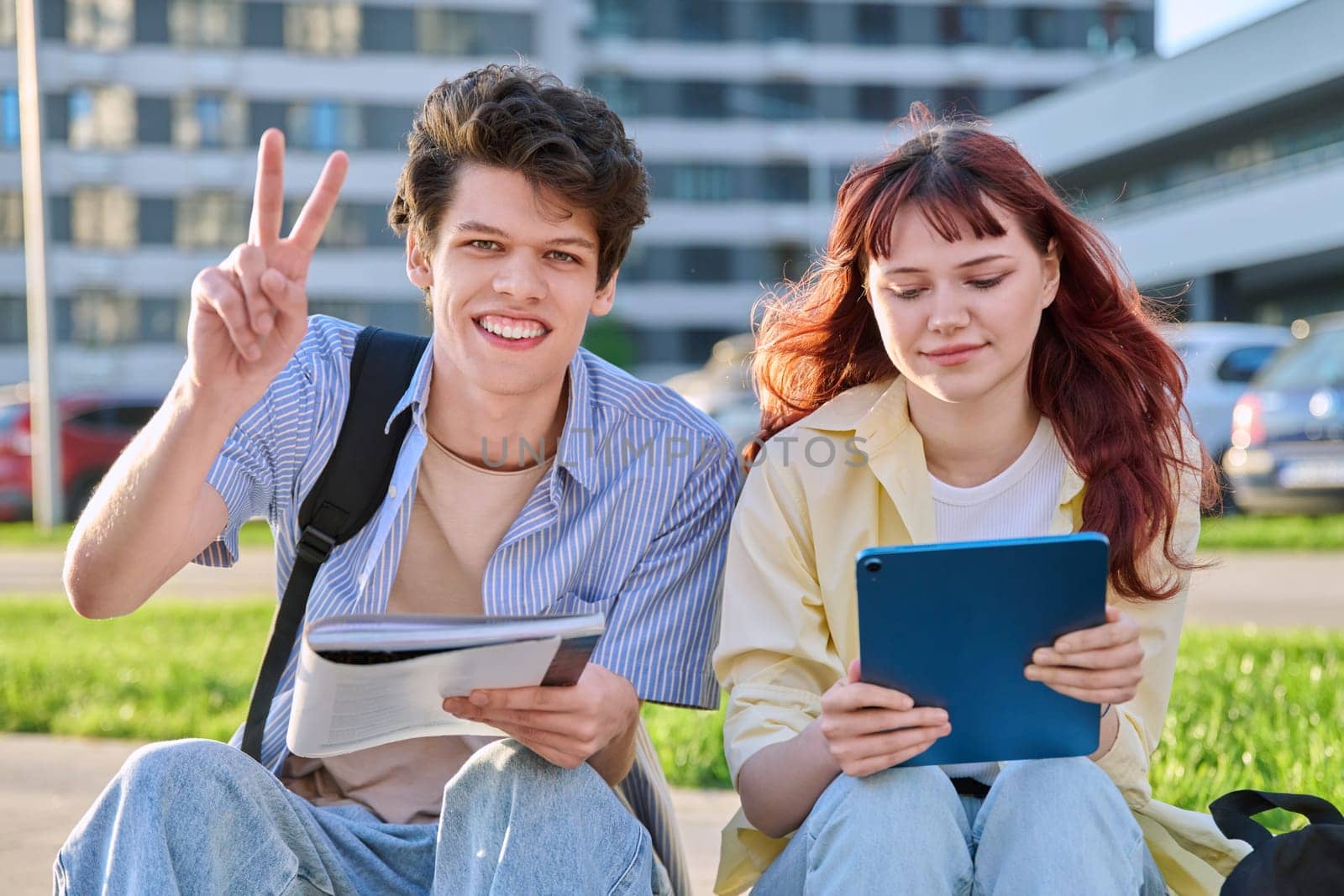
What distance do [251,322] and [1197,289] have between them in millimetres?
32005

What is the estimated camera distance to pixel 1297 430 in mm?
10195

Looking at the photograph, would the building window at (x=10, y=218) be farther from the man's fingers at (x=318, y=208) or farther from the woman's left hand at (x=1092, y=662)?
the woman's left hand at (x=1092, y=662)

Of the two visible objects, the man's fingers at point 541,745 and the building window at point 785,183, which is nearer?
the man's fingers at point 541,745

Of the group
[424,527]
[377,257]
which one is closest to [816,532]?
[424,527]

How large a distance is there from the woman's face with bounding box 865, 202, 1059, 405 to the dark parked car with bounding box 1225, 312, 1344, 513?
331 inches

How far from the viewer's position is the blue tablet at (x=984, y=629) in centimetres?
189

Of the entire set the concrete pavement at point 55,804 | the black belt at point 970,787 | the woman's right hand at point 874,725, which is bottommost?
the concrete pavement at point 55,804

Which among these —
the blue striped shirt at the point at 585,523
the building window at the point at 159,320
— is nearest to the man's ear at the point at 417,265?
the blue striped shirt at the point at 585,523

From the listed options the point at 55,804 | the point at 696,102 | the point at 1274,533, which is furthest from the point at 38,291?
the point at 696,102

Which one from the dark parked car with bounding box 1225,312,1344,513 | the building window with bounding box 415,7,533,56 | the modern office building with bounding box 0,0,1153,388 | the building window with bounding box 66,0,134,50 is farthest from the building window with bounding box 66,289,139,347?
the dark parked car with bounding box 1225,312,1344,513

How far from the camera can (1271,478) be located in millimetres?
10461

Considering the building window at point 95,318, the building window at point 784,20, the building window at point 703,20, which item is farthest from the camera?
the building window at point 784,20

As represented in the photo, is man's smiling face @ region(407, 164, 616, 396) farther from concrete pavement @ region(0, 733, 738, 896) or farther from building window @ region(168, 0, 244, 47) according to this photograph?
building window @ region(168, 0, 244, 47)

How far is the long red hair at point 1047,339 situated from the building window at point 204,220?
1592 inches
